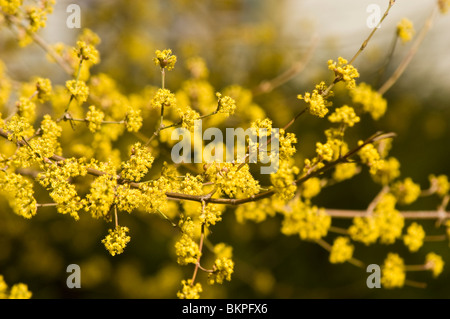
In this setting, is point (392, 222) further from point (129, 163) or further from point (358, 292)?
point (358, 292)

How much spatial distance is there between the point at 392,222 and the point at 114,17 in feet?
7.90

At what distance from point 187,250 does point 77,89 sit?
0.57 metres

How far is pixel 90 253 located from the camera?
270 cm

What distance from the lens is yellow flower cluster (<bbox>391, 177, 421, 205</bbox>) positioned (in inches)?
58.6

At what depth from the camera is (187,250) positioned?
98 centimetres

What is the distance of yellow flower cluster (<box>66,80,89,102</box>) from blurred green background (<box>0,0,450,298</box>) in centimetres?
107

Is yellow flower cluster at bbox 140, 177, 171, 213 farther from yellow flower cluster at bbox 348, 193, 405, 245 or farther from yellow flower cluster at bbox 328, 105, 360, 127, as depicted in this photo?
yellow flower cluster at bbox 348, 193, 405, 245

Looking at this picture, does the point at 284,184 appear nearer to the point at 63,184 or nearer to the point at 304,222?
the point at 304,222

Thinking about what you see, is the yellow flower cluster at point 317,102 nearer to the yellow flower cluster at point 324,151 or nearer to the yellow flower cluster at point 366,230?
the yellow flower cluster at point 324,151

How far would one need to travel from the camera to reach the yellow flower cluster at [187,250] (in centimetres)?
98

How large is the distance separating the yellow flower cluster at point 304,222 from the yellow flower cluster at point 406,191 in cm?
37

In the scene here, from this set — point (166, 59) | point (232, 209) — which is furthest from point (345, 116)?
point (232, 209)
